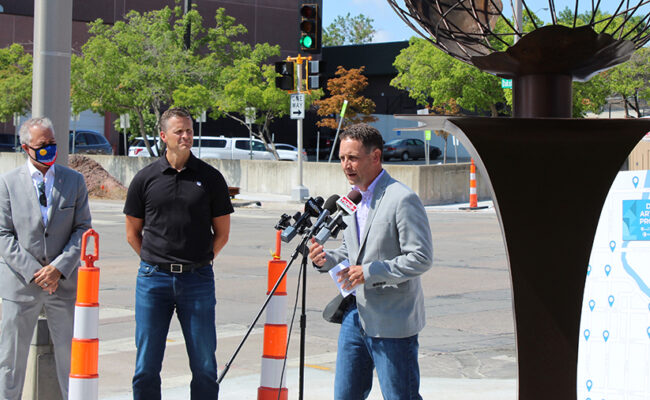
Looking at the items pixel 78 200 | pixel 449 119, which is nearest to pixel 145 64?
pixel 78 200

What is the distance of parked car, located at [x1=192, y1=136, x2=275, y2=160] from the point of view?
4131cm

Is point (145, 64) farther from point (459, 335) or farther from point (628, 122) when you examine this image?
point (628, 122)

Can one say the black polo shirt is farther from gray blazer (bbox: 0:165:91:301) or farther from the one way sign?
the one way sign

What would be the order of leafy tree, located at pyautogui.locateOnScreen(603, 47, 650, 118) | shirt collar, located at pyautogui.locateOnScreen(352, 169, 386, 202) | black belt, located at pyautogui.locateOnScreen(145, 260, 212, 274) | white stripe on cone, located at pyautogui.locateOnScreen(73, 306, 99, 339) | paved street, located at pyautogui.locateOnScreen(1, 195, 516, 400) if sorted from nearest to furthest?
shirt collar, located at pyautogui.locateOnScreen(352, 169, 386, 202) → white stripe on cone, located at pyautogui.locateOnScreen(73, 306, 99, 339) → black belt, located at pyautogui.locateOnScreen(145, 260, 212, 274) → paved street, located at pyautogui.locateOnScreen(1, 195, 516, 400) → leafy tree, located at pyautogui.locateOnScreen(603, 47, 650, 118)

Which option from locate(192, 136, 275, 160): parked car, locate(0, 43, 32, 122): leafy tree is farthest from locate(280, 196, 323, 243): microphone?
locate(192, 136, 275, 160): parked car

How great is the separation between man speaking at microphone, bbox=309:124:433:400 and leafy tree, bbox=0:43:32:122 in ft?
117

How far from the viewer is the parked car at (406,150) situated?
5188 centimetres

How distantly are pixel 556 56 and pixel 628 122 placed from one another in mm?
308

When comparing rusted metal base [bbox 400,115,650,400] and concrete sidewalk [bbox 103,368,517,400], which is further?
concrete sidewalk [bbox 103,368,517,400]

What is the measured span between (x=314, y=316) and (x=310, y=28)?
32.3ft

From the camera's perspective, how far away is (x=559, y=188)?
2764mm

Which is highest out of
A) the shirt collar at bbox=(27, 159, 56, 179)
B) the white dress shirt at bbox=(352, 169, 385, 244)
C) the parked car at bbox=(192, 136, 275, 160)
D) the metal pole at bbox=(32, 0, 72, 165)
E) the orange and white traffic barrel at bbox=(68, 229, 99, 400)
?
the parked car at bbox=(192, 136, 275, 160)

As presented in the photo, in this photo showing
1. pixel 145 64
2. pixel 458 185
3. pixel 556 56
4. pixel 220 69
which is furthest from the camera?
pixel 220 69

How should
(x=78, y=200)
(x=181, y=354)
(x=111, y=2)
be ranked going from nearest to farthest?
(x=78, y=200) < (x=181, y=354) < (x=111, y=2)
